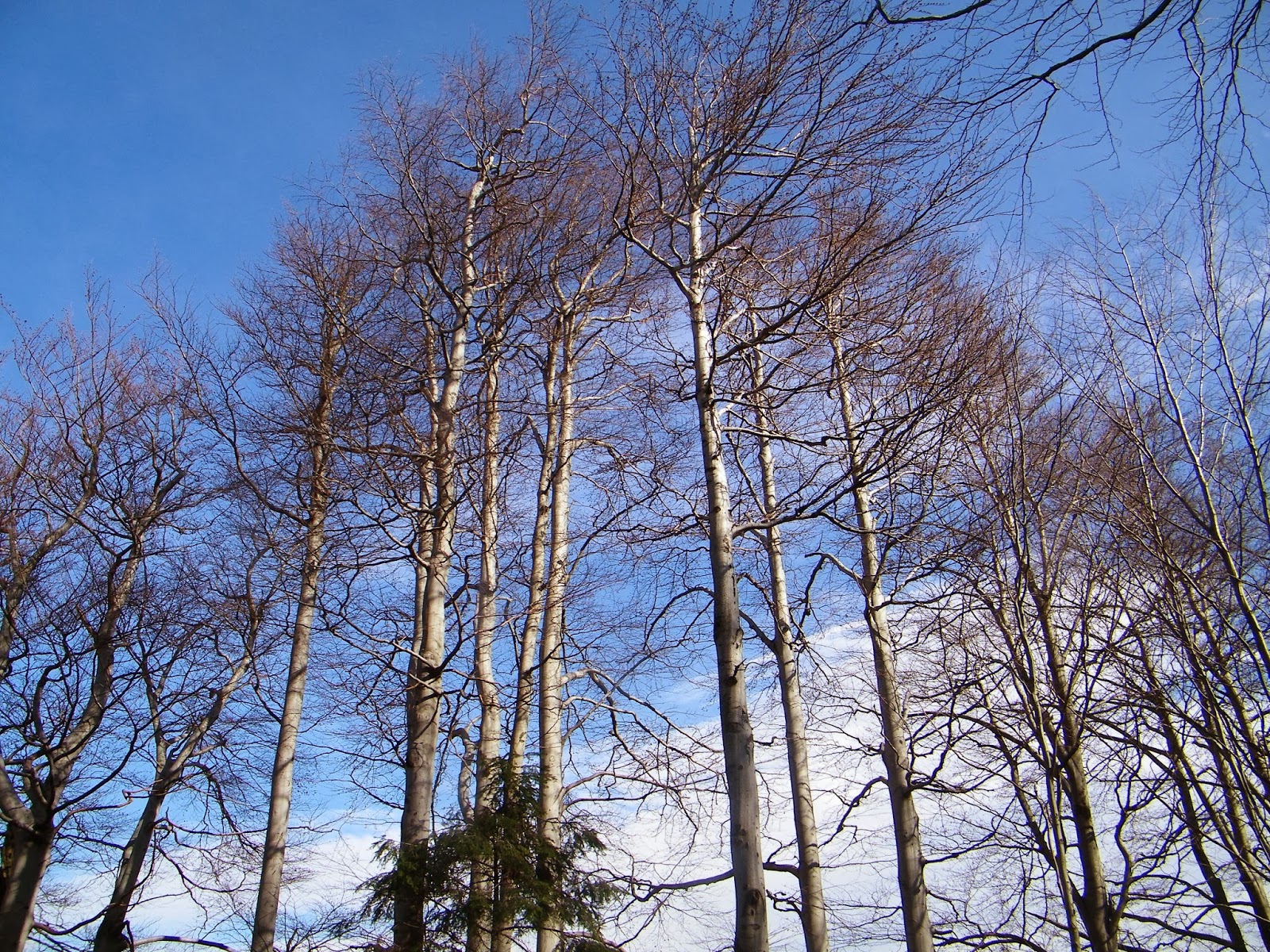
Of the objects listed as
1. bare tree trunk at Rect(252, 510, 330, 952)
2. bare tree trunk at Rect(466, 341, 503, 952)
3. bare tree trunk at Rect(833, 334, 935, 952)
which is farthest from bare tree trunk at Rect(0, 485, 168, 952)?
bare tree trunk at Rect(833, 334, 935, 952)

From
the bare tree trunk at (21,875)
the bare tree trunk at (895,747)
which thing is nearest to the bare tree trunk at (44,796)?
the bare tree trunk at (21,875)

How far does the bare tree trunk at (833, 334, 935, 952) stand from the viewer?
241 inches

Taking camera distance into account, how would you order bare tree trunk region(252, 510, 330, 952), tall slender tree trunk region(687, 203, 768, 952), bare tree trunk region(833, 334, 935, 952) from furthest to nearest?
bare tree trunk region(252, 510, 330, 952) < bare tree trunk region(833, 334, 935, 952) < tall slender tree trunk region(687, 203, 768, 952)

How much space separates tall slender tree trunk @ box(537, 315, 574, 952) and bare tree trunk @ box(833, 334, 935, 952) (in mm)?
2636

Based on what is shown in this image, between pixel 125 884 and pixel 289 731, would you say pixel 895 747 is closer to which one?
pixel 289 731

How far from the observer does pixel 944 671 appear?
6.00 m

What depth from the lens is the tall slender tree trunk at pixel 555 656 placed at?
6.36 meters

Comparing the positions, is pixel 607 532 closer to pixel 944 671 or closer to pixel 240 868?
pixel 944 671

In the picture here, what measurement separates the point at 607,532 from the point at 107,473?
578 centimetres

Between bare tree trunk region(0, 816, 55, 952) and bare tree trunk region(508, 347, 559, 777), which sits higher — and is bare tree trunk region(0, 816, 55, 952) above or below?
below

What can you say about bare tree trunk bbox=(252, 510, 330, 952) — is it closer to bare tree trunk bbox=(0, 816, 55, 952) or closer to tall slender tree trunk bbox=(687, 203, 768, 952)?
bare tree trunk bbox=(0, 816, 55, 952)

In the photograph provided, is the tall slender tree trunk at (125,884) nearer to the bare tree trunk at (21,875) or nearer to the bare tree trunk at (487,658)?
the bare tree trunk at (21,875)

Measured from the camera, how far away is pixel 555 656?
7.33 meters

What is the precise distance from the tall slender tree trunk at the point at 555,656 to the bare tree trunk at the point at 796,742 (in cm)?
196
